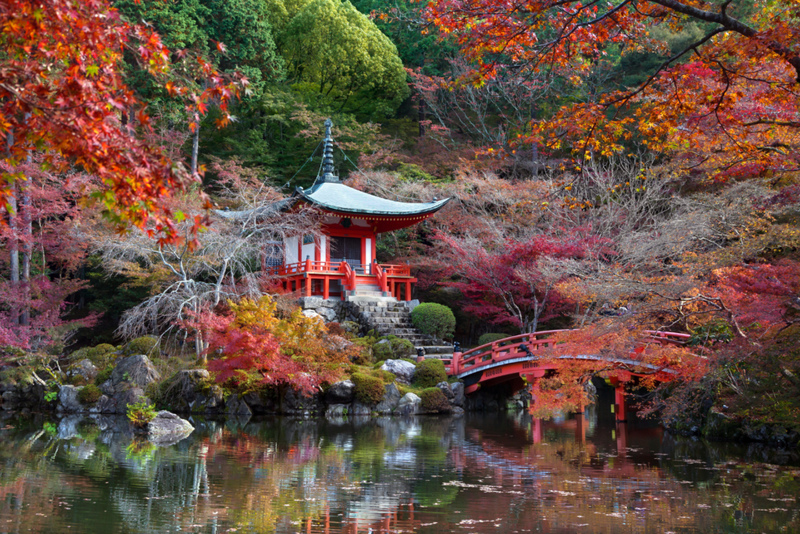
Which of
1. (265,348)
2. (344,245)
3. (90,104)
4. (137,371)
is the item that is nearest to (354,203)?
(344,245)

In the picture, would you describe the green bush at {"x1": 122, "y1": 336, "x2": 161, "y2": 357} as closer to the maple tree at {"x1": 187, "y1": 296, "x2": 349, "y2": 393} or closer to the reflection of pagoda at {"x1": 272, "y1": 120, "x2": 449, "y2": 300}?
the maple tree at {"x1": 187, "y1": 296, "x2": 349, "y2": 393}

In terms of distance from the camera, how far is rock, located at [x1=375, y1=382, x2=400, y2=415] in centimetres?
1636

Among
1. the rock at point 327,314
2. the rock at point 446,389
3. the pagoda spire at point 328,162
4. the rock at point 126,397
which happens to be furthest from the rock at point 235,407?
the pagoda spire at point 328,162

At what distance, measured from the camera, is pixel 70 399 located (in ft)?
55.0

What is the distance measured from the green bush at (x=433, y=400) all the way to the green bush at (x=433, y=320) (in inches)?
129

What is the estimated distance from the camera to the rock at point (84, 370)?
1729cm

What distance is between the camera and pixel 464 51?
20.6 ft

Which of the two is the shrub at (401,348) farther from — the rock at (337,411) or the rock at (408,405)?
the rock at (337,411)

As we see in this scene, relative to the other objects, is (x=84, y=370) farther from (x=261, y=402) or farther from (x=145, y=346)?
(x=261, y=402)

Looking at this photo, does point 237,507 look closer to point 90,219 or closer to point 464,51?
point 464,51

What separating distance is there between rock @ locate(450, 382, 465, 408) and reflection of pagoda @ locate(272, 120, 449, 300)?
4783 millimetres

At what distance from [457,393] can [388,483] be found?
361 inches

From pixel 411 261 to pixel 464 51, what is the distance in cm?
1634

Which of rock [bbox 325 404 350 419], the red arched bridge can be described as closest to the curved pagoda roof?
the red arched bridge
